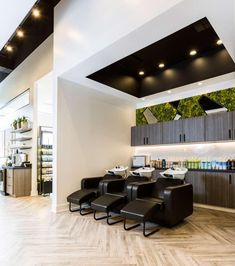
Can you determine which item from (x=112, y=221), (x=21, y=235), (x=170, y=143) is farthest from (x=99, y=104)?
(x=21, y=235)

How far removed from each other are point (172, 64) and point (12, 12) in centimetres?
377

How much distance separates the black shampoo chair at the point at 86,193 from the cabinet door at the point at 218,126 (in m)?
2.42

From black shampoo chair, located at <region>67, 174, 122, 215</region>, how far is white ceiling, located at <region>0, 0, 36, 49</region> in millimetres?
3799

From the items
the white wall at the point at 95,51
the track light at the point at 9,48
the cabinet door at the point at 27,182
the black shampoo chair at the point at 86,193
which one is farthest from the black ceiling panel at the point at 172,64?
the cabinet door at the point at 27,182

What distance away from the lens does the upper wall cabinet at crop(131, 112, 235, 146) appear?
4789 millimetres

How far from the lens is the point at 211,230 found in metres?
3.53

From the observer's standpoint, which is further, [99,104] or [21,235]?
[99,104]

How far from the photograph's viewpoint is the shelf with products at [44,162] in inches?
265

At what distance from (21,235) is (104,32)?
3538 mm

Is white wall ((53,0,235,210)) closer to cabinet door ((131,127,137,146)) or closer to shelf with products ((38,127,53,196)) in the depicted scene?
cabinet door ((131,127,137,146))

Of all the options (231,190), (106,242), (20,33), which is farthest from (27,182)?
(231,190)

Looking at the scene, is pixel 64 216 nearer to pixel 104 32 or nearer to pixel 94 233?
pixel 94 233

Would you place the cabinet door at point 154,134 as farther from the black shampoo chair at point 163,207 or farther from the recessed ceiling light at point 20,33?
the recessed ceiling light at point 20,33

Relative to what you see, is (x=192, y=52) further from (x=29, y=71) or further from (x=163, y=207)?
(x=29, y=71)
